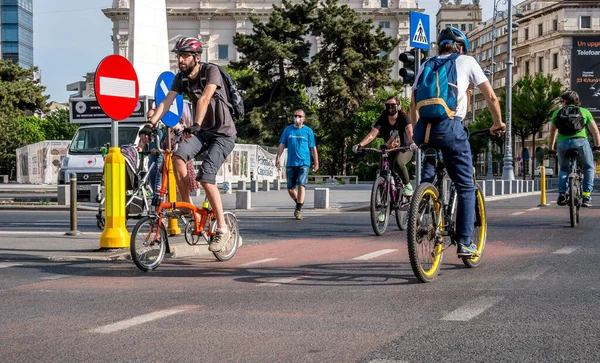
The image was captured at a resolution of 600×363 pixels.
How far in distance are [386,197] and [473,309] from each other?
6812 millimetres

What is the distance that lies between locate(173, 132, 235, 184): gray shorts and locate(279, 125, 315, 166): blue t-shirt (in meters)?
7.14

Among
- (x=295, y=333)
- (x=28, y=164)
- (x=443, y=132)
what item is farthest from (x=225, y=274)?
(x=28, y=164)

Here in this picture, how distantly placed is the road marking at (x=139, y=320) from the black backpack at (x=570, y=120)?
343 inches

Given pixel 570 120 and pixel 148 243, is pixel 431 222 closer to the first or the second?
pixel 148 243

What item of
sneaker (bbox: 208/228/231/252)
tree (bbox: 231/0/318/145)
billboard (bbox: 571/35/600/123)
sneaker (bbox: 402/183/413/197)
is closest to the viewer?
sneaker (bbox: 208/228/231/252)

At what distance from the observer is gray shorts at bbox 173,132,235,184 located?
8.45 metres

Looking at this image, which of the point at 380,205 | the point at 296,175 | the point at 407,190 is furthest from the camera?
the point at 296,175

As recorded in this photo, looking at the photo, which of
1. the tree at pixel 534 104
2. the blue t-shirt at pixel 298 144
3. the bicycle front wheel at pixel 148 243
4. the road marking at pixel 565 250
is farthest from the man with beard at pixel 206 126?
the tree at pixel 534 104

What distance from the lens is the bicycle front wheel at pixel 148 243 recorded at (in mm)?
8000

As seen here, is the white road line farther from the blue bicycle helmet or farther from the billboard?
the billboard

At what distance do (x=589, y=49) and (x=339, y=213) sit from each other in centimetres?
6275

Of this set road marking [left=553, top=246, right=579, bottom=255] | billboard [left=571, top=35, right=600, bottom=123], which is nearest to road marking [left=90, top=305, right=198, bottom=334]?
road marking [left=553, top=246, right=579, bottom=255]

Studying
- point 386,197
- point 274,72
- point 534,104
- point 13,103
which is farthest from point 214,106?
point 13,103

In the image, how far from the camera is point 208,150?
28.1 ft
